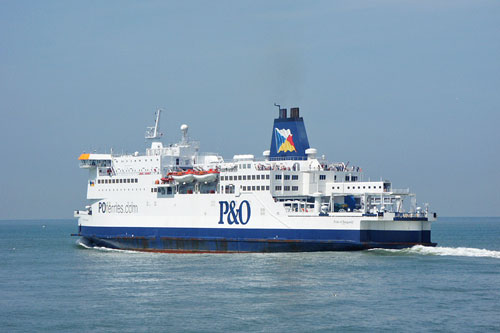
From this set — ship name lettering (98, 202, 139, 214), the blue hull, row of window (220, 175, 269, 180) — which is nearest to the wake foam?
the blue hull

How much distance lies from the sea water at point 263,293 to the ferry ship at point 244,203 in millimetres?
1194

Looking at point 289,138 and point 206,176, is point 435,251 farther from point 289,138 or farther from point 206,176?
point 206,176

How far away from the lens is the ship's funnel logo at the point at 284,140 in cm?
4534

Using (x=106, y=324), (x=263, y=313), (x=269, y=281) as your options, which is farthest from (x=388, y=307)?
(x=106, y=324)

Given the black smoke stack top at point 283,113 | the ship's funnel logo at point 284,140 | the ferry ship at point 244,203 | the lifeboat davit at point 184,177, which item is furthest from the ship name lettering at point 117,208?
the black smoke stack top at point 283,113

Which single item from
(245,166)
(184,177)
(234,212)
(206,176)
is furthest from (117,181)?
(234,212)

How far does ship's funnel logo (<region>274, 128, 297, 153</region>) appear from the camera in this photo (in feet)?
149

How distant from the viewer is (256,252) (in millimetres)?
42312

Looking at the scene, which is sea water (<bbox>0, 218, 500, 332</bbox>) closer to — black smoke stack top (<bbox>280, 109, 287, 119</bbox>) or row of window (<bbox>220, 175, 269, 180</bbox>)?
row of window (<bbox>220, 175, 269, 180</bbox>)

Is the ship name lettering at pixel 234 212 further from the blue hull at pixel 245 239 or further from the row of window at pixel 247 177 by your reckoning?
the row of window at pixel 247 177

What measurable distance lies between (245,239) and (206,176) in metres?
5.40

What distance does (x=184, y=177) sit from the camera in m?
46.0

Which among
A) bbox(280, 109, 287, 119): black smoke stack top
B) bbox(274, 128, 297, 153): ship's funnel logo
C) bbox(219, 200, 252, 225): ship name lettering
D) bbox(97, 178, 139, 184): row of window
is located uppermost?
bbox(280, 109, 287, 119): black smoke stack top

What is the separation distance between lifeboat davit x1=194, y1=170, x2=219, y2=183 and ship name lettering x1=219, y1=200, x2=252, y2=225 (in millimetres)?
2183
